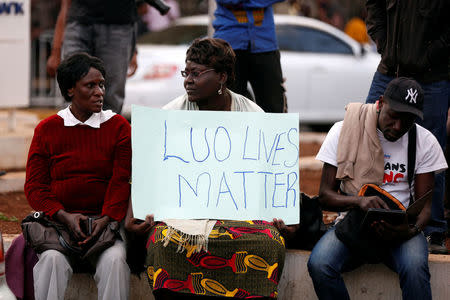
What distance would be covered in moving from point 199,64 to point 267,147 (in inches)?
26.9

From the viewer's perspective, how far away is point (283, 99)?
6.43m

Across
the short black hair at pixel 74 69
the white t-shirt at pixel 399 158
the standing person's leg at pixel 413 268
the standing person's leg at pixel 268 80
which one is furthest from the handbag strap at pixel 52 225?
the standing person's leg at pixel 268 80

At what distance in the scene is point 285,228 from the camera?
15.4 feet

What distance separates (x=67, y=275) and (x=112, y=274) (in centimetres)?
25

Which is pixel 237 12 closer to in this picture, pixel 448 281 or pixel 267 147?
pixel 267 147

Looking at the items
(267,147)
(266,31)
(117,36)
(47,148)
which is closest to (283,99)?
(266,31)

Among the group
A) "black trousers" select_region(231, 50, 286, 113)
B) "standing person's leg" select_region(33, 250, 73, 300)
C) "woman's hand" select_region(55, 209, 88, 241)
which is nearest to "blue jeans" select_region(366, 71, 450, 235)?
"black trousers" select_region(231, 50, 286, 113)

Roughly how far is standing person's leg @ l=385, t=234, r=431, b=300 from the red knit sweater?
60.2 inches

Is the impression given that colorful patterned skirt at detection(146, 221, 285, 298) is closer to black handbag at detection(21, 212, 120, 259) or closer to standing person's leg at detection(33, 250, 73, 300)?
black handbag at detection(21, 212, 120, 259)

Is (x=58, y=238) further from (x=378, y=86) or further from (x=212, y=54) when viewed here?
(x=378, y=86)

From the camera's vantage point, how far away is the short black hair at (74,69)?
190 inches

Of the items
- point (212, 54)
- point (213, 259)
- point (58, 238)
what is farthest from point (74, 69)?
point (213, 259)

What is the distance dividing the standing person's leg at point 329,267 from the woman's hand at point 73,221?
1248 millimetres

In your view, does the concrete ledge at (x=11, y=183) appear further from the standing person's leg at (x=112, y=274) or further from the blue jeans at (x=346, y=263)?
the blue jeans at (x=346, y=263)
